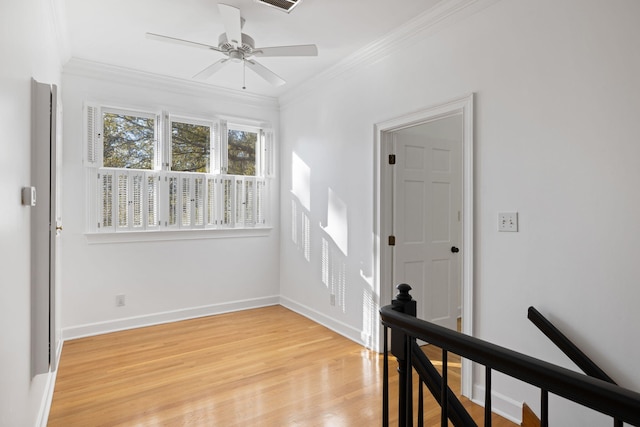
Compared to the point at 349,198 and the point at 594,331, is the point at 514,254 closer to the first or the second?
the point at 594,331

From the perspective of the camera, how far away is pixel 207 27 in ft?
9.81

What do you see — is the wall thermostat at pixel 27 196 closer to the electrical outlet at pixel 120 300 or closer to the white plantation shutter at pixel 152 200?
the white plantation shutter at pixel 152 200

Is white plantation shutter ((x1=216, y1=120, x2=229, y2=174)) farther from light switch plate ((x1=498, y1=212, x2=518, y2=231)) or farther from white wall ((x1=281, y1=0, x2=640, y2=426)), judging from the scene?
light switch plate ((x1=498, y1=212, x2=518, y2=231))

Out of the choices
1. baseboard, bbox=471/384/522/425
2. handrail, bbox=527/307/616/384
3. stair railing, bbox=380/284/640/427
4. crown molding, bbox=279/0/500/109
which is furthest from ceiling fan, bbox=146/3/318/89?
baseboard, bbox=471/384/522/425

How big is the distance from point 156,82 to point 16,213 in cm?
298

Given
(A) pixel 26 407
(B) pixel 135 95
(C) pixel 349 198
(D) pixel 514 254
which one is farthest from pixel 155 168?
(D) pixel 514 254

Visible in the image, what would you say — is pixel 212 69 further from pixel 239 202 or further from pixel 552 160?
pixel 552 160

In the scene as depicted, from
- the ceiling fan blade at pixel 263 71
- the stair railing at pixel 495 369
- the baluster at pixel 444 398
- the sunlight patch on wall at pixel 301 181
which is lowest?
the baluster at pixel 444 398

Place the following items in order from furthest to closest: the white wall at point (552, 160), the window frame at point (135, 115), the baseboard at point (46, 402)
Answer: the window frame at point (135, 115) → the baseboard at point (46, 402) → the white wall at point (552, 160)

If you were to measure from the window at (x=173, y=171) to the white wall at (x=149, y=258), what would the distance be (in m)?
0.13

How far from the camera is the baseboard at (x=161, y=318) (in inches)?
148

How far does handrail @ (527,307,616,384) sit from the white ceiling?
2194 millimetres

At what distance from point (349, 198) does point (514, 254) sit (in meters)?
1.76

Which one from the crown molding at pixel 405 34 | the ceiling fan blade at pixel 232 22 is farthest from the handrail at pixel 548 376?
the crown molding at pixel 405 34
